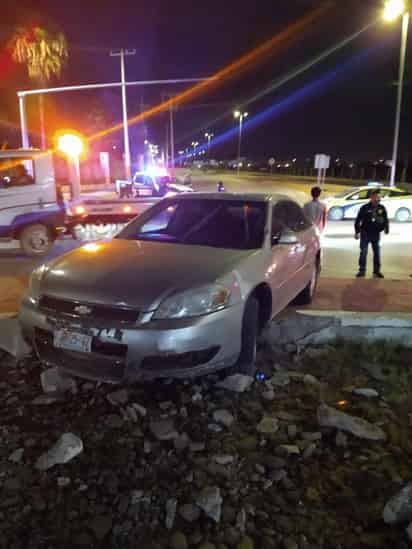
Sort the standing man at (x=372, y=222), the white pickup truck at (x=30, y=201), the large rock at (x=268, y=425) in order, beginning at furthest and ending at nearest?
the white pickup truck at (x=30, y=201) → the standing man at (x=372, y=222) → the large rock at (x=268, y=425)

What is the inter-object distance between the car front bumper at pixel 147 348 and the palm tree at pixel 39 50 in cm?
2638

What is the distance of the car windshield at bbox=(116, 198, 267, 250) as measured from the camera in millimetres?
4609

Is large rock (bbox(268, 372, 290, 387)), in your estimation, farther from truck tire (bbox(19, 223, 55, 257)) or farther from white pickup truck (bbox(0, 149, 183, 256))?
truck tire (bbox(19, 223, 55, 257))

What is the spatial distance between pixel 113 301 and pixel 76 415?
2.95 feet

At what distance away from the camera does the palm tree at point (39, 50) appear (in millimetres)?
27844

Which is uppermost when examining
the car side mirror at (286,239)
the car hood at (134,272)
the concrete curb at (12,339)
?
the car side mirror at (286,239)

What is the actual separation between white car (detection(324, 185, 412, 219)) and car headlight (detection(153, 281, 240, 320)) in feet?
50.6

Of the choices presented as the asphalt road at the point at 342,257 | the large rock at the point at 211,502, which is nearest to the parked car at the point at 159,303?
the large rock at the point at 211,502

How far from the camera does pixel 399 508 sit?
2578 mm

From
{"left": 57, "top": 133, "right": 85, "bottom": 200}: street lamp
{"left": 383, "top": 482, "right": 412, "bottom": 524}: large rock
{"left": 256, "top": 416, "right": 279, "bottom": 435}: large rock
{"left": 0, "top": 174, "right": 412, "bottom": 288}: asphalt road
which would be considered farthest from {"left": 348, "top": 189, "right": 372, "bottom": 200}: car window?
{"left": 383, "top": 482, "right": 412, "bottom": 524}: large rock

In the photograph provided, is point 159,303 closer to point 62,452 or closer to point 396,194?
point 62,452

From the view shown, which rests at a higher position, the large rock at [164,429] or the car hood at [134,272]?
the car hood at [134,272]

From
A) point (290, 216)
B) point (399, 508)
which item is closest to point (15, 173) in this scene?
point (290, 216)

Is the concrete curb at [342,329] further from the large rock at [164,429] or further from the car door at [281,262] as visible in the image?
the large rock at [164,429]
